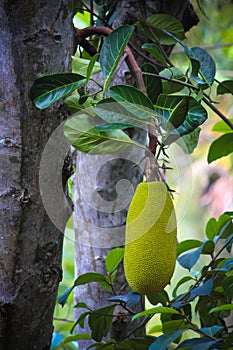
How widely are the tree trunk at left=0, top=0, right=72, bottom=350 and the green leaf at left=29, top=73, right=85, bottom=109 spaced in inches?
0.6

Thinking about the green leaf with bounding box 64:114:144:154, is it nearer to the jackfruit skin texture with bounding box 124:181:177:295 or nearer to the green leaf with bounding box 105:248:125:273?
the jackfruit skin texture with bounding box 124:181:177:295

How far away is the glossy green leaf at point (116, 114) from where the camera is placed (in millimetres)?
492

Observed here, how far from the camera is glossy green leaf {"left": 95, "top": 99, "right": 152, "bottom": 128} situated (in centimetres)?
49

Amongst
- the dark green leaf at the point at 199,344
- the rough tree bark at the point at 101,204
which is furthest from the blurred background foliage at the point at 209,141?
the dark green leaf at the point at 199,344

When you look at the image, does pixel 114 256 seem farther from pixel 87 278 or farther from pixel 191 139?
pixel 191 139

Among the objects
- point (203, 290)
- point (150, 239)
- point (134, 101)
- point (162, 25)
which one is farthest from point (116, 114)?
point (162, 25)

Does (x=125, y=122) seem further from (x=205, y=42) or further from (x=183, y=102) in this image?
(x=205, y=42)

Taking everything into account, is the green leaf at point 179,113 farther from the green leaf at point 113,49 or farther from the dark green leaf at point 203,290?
the dark green leaf at point 203,290

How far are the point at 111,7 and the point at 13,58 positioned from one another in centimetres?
41

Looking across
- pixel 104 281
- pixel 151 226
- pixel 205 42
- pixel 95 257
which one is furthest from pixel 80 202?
pixel 205 42

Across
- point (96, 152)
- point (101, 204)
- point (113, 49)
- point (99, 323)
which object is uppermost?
point (113, 49)

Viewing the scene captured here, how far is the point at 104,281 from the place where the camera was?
2.29 feet

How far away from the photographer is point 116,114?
1.64ft

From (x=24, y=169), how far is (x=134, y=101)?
13cm
